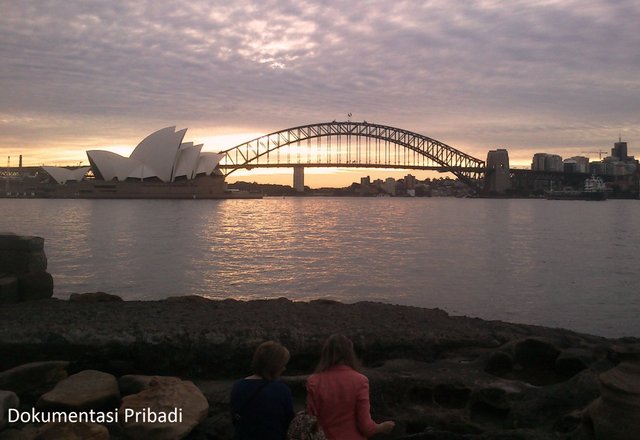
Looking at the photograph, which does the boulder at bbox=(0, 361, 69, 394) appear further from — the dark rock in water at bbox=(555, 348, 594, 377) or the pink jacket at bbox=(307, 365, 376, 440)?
the dark rock in water at bbox=(555, 348, 594, 377)

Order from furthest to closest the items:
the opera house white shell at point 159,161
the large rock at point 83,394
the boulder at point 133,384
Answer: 1. the opera house white shell at point 159,161
2. the boulder at point 133,384
3. the large rock at point 83,394

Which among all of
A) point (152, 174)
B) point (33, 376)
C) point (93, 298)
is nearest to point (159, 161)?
point (152, 174)

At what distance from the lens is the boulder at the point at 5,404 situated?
127 inches

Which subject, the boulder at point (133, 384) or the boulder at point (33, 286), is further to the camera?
the boulder at point (33, 286)

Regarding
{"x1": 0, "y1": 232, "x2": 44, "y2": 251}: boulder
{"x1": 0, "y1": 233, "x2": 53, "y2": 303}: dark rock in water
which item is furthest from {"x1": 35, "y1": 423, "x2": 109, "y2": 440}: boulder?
{"x1": 0, "y1": 232, "x2": 44, "y2": 251}: boulder

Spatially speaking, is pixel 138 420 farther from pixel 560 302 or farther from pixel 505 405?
pixel 560 302

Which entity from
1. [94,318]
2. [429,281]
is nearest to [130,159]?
[429,281]

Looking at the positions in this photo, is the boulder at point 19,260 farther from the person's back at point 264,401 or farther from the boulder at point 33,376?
the person's back at point 264,401

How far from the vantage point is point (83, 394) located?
3.60m

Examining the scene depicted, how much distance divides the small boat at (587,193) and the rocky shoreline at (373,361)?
341ft

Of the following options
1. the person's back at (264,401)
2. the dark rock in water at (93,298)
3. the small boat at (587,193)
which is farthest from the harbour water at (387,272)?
the small boat at (587,193)

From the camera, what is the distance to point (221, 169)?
86.1 metres

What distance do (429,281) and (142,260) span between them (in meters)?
7.43

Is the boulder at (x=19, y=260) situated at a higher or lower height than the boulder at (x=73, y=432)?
higher
